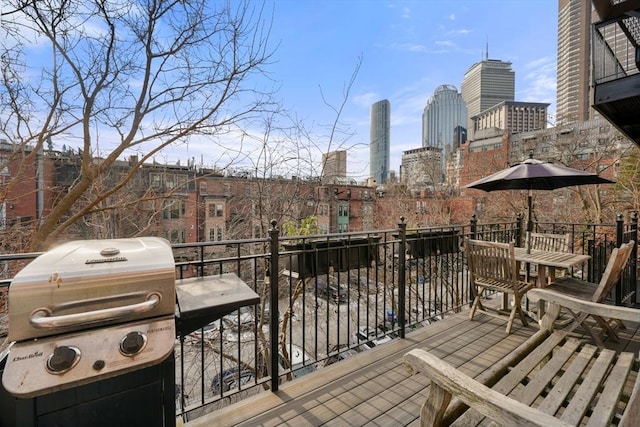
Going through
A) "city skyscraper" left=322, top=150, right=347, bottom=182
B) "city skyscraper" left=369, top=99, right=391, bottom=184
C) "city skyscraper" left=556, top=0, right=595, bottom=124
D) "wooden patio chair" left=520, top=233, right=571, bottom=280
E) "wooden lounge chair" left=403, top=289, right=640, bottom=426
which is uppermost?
"city skyscraper" left=556, top=0, right=595, bottom=124

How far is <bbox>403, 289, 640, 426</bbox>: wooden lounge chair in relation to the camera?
988 millimetres

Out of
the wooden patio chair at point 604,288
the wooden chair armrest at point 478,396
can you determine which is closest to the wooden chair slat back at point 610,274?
the wooden patio chair at point 604,288

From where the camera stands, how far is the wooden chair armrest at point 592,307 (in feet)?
5.84

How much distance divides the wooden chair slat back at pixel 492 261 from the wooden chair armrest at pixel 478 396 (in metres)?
2.48

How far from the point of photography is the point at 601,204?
10.9 metres

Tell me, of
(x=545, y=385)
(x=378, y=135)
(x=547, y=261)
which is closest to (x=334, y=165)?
(x=378, y=135)

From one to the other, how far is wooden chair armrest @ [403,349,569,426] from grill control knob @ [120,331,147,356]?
3.70 feet

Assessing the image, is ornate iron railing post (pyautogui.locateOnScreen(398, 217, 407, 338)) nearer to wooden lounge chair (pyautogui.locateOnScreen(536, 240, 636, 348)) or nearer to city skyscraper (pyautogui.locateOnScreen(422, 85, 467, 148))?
wooden lounge chair (pyautogui.locateOnScreen(536, 240, 636, 348))

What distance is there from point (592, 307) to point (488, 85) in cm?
2744

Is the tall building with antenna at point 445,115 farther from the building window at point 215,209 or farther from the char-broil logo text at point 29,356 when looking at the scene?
the char-broil logo text at point 29,356

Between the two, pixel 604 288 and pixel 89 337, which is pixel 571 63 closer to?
pixel 604 288

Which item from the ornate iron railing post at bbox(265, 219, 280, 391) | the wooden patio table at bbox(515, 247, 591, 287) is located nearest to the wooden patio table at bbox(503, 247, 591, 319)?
the wooden patio table at bbox(515, 247, 591, 287)

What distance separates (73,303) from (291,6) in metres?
5.58

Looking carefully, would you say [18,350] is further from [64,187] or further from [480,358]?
[64,187]
